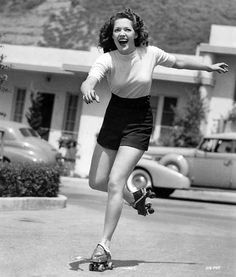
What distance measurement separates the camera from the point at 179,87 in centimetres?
2416

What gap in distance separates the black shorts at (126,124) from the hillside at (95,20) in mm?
23407

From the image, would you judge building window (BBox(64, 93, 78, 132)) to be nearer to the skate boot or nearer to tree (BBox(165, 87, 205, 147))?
tree (BBox(165, 87, 205, 147))

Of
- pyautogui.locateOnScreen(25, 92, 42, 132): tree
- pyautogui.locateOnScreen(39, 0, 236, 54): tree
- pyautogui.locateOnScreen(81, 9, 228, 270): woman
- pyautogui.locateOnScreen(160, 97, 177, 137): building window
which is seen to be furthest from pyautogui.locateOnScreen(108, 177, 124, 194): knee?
pyautogui.locateOnScreen(39, 0, 236, 54): tree

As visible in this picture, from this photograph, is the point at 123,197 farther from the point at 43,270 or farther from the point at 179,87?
the point at 179,87

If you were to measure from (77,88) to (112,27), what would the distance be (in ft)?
65.2

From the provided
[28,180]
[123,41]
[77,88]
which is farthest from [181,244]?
[77,88]

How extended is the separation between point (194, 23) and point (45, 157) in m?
15.3

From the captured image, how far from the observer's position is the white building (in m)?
23.6

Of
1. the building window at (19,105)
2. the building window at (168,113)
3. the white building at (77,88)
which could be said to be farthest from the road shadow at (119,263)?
the building window at (19,105)

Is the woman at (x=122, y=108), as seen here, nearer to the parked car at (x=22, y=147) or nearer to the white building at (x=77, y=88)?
the parked car at (x=22, y=147)

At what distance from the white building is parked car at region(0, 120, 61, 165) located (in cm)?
503

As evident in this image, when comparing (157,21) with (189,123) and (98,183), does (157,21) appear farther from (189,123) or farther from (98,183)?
(98,183)

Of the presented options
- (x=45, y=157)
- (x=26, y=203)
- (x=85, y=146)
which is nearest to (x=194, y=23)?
(x=85, y=146)

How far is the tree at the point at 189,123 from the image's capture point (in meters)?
23.0
